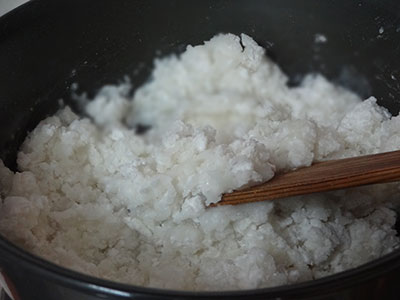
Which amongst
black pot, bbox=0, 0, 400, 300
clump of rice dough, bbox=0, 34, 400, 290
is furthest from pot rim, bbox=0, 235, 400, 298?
black pot, bbox=0, 0, 400, 300

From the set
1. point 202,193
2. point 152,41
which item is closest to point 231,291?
point 202,193

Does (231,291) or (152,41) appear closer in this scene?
(231,291)

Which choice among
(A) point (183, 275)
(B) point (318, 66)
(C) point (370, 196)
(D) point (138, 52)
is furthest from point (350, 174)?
(D) point (138, 52)

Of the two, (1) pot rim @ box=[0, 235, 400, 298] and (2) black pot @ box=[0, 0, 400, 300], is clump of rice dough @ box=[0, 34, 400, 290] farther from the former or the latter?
(1) pot rim @ box=[0, 235, 400, 298]

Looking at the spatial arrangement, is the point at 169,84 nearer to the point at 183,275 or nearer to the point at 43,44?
the point at 43,44

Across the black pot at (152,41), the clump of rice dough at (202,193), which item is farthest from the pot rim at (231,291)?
the black pot at (152,41)

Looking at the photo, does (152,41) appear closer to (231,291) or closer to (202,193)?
(202,193)
